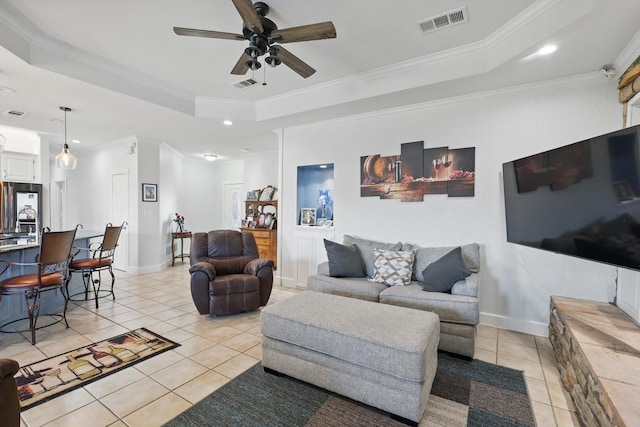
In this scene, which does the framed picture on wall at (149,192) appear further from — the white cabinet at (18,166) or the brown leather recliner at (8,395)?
the brown leather recliner at (8,395)

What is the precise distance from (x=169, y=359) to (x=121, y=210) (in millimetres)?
4603


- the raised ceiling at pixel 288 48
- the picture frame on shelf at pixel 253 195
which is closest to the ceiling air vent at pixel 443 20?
the raised ceiling at pixel 288 48

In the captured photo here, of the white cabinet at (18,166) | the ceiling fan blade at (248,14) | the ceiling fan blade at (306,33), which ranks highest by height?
the ceiling fan blade at (248,14)

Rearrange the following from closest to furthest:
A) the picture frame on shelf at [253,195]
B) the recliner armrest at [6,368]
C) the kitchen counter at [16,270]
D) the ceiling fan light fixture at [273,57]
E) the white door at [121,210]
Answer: the recliner armrest at [6,368] < the ceiling fan light fixture at [273,57] < the kitchen counter at [16,270] < the white door at [121,210] < the picture frame on shelf at [253,195]

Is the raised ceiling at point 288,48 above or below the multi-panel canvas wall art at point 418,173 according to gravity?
above

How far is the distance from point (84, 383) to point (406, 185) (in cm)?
364

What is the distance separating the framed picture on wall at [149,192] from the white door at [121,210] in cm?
43

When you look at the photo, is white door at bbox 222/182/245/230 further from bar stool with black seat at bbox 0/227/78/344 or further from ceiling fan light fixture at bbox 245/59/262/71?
ceiling fan light fixture at bbox 245/59/262/71

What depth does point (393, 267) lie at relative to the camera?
3256 mm

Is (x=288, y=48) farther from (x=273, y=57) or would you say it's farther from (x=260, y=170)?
(x=260, y=170)

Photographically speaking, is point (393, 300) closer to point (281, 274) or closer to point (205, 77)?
point (281, 274)

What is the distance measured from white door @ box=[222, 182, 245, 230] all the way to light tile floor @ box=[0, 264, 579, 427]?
380 centimetres

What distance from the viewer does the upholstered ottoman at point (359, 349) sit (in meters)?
1.72

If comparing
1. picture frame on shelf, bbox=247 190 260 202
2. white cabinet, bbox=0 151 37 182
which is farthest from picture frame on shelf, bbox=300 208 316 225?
white cabinet, bbox=0 151 37 182
